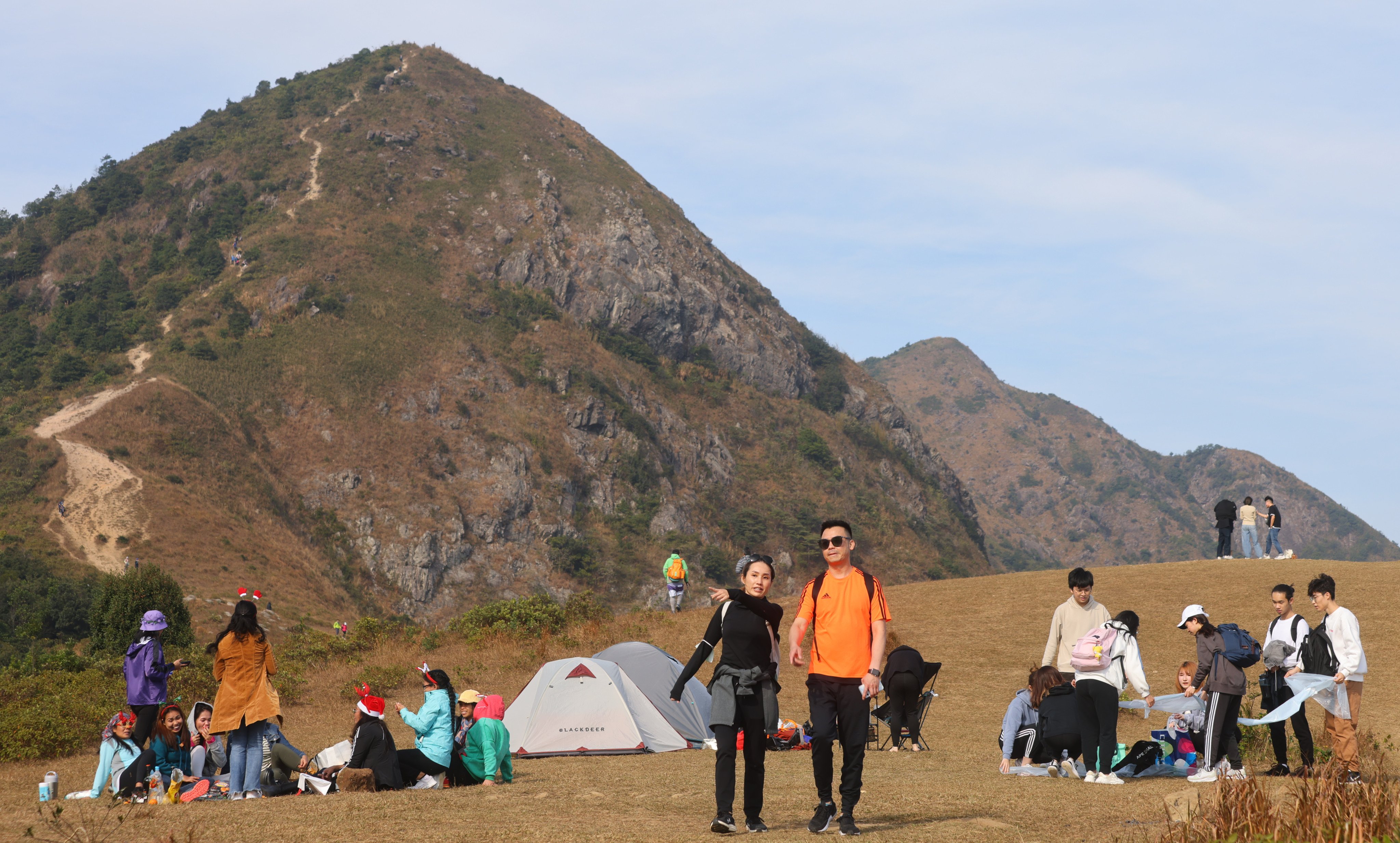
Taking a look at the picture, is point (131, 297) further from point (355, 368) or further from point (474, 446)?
point (474, 446)

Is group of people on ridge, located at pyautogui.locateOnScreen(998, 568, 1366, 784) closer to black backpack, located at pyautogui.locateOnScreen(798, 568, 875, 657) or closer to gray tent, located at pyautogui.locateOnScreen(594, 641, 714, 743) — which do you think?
black backpack, located at pyautogui.locateOnScreen(798, 568, 875, 657)

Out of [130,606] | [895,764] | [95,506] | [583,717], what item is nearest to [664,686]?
[583,717]

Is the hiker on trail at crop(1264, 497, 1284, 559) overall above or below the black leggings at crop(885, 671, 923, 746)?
above

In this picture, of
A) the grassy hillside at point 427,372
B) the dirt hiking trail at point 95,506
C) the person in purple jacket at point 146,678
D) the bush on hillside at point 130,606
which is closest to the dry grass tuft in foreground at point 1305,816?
the person in purple jacket at point 146,678

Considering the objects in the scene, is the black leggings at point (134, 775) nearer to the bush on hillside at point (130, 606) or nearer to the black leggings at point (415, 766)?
the black leggings at point (415, 766)

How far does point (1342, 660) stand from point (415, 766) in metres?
9.35

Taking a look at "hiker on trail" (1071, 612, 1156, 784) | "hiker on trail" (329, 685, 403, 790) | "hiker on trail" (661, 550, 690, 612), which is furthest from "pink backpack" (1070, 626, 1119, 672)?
"hiker on trail" (661, 550, 690, 612)

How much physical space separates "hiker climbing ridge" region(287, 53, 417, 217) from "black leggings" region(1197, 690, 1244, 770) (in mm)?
105823

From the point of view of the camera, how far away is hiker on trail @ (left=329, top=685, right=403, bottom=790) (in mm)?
10828

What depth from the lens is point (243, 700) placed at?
10.7 m

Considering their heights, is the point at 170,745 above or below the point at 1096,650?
below

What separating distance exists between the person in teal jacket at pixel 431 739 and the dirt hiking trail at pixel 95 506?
5486 centimetres

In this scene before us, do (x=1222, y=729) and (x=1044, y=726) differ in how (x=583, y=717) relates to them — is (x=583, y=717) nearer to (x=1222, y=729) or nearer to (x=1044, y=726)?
(x=1044, y=726)

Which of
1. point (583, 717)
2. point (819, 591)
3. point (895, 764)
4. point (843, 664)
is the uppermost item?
point (819, 591)
